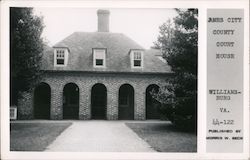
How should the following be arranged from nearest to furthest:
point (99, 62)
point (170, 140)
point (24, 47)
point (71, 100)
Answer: point (170, 140)
point (24, 47)
point (99, 62)
point (71, 100)

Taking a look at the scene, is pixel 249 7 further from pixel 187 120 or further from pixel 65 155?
pixel 65 155

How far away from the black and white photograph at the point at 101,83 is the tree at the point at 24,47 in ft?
0.12

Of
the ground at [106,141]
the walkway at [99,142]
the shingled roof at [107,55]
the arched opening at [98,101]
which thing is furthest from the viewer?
the arched opening at [98,101]

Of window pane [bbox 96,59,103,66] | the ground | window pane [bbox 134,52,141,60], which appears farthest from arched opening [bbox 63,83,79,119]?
the ground

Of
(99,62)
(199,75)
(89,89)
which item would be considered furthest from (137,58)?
(199,75)

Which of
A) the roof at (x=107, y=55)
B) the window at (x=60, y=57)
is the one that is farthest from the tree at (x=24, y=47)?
the roof at (x=107, y=55)

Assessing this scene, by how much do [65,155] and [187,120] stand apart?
5.55 m

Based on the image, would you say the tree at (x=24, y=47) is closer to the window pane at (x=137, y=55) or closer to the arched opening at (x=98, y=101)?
the window pane at (x=137, y=55)

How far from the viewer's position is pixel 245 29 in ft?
29.0

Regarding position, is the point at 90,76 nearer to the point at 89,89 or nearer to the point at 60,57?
the point at 89,89

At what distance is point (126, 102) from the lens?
2141cm

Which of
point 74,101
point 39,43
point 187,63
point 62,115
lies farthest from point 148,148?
point 74,101

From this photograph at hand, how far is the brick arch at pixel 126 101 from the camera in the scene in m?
21.2

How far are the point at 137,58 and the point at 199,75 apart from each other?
36.7ft
